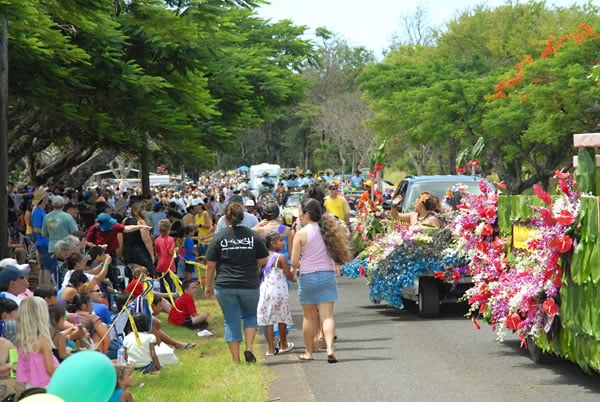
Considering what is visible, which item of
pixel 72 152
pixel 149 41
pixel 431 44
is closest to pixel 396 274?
pixel 149 41

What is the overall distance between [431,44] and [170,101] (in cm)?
5527

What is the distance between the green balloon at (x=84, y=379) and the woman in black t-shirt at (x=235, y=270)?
265 inches

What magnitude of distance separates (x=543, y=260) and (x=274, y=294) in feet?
12.1

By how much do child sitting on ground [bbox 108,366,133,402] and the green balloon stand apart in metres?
2.49

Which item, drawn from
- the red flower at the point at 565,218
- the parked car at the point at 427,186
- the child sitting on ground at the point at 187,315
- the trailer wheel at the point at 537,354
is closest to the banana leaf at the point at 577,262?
the red flower at the point at 565,218

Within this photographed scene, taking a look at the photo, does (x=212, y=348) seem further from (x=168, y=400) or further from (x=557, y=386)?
(x=557, y=386)

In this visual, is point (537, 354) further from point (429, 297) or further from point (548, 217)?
point (429, 297)

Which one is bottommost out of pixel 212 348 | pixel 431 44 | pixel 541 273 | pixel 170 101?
pixel 212 348

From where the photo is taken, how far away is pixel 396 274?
580 inches

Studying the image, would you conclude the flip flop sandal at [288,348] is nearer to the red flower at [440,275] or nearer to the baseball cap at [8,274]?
the red flower at [440,275]

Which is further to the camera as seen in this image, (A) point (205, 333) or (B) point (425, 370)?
(A) point (205, 333)

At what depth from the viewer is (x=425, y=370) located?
10992mm

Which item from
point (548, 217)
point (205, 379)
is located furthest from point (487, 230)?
point (205, 379)

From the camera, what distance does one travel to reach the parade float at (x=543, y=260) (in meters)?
8.95
